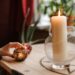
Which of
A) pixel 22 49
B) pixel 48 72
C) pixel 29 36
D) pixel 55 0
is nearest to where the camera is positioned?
pixel 48 72

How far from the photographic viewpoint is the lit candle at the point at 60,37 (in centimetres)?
84

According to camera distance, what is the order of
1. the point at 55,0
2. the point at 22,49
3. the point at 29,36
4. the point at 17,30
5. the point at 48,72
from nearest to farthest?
the point at 48,72 → the point at 22,49 → the point at 29,36 → the point at 17,30 → the point at 55,0

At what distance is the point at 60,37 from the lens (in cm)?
84

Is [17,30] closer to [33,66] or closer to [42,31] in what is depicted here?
[42,31]

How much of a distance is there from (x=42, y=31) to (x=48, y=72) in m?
2.09

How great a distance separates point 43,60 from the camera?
98cm

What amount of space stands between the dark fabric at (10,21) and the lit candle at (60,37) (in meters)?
1.94

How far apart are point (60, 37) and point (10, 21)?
2045 mm

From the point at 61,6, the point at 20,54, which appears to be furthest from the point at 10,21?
the point at 20,54

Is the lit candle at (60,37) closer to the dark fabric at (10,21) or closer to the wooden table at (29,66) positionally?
the wooden table at (29,66)

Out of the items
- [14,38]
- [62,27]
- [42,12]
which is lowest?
[14,38]

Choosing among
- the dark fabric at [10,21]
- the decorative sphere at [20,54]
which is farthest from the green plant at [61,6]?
the decorative sphere at [20,54]

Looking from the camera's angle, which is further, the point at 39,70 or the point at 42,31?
the point at 42,31

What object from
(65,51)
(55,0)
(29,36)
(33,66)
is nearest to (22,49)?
(33,66)
